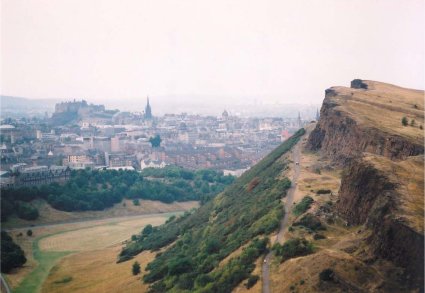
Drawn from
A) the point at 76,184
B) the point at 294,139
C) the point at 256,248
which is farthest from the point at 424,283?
the point at 76,184

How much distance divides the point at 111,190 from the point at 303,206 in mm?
58512

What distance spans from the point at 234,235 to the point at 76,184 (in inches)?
2181

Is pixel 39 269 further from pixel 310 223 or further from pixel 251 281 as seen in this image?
pixel 251 281

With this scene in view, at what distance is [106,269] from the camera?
54156 millimetres

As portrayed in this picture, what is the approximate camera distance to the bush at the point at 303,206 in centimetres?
3856

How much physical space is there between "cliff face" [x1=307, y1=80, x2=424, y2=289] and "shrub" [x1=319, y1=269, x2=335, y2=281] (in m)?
2.23

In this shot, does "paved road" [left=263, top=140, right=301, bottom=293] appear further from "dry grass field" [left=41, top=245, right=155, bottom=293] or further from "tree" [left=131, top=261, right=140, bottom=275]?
"tree" [left=131, top=261, right=140, bottom=275]

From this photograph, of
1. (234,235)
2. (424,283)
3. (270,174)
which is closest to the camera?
(424,283)

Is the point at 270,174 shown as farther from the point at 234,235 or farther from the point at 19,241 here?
the point at 19,241

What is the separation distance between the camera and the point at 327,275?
1059 inches

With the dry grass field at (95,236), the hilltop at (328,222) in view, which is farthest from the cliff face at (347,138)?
the dry grass field at (95,236)

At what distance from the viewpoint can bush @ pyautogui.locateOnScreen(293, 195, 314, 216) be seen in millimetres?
38562

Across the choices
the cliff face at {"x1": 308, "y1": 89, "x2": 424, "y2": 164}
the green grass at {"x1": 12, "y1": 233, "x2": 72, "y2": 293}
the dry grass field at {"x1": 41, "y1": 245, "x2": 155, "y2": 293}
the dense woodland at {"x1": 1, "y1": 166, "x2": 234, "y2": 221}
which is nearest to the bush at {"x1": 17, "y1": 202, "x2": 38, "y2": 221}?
the dense woodland at {"x1": 1, "y1": 166, "x2": 234, "y2": 221}

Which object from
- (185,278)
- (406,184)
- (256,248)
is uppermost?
(406,184)
